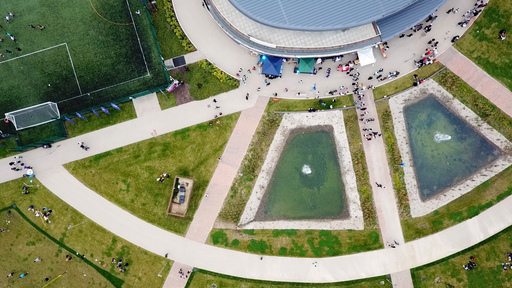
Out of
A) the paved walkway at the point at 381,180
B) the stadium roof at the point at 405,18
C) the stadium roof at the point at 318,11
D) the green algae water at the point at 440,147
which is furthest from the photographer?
the green algae water at the point at 440,147

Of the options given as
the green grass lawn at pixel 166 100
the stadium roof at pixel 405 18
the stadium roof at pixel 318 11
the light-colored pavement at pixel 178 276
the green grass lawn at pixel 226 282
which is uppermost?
the stadium roof at pixel 318 11

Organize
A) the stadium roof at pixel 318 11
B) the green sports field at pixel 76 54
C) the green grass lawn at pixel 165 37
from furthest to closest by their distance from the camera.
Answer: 1. the green sports field at pixel 76 54
2. the green grass lawn at pixel 165 37
3. the stadium roof at pixel 318 11

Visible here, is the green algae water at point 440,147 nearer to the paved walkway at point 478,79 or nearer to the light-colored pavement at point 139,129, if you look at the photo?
the paved walkway at point 478,79

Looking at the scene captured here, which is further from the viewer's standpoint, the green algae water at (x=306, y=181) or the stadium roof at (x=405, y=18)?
the green algae water at (x=306, y=181)

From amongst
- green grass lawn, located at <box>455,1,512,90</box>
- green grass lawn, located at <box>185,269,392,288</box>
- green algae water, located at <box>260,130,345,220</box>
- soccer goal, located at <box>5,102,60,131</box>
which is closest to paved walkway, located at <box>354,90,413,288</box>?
green algae water, located at <box>260,130,345,220</box>

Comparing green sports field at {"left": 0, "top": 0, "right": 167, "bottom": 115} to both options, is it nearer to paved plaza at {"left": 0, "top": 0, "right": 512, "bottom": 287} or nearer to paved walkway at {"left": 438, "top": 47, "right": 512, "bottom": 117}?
paved plaza at {"left": 0, "top": 0, "right": 512, "bottom": 287}

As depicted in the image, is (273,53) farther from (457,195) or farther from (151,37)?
(457,195)

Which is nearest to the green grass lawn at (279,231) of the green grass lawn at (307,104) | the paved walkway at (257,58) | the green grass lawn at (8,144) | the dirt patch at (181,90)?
the green grass lawn at (307,104)
